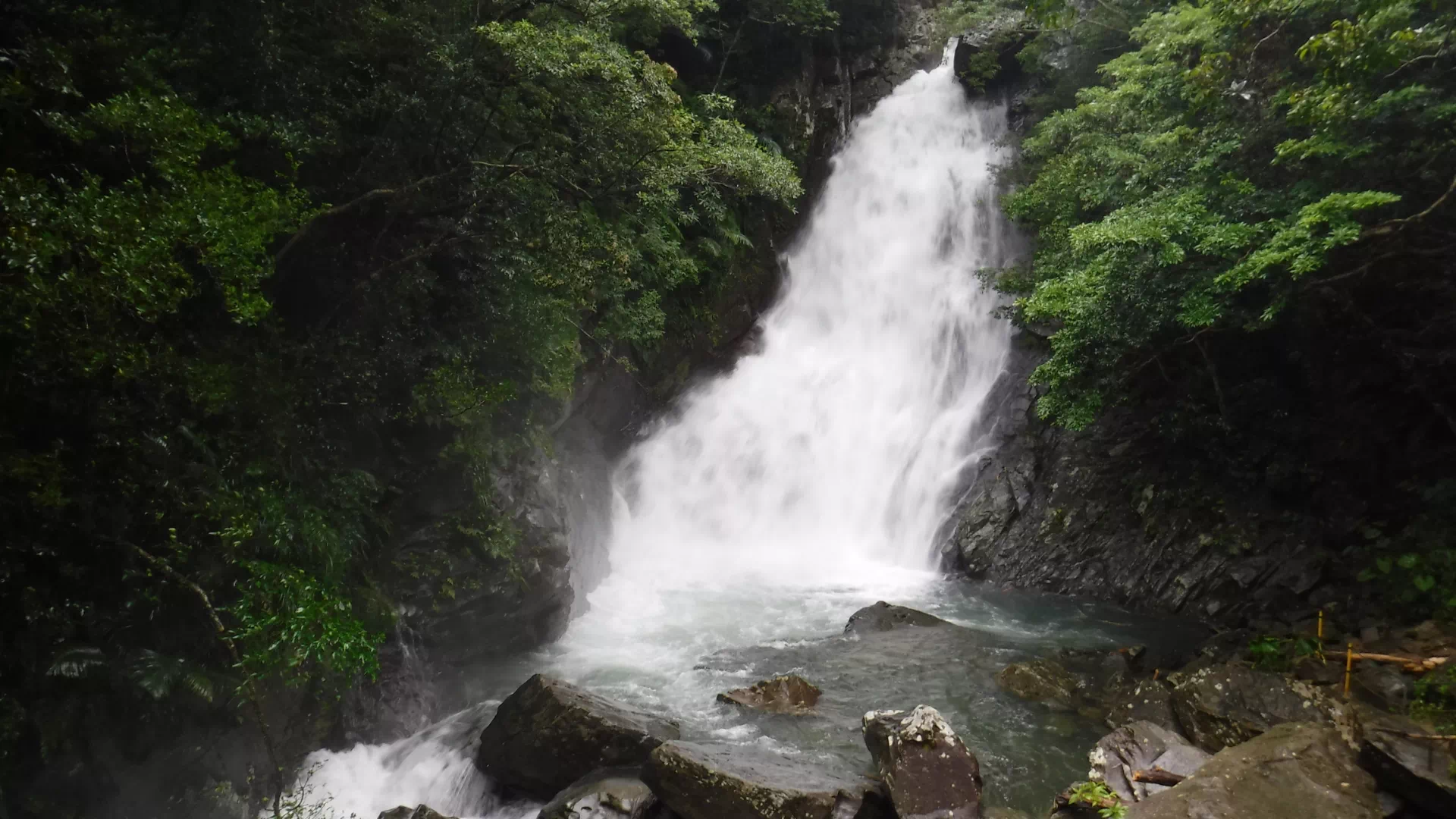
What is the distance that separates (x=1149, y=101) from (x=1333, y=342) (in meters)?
4.66

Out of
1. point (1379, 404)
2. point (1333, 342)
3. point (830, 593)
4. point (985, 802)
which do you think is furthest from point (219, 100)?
point (1379, 404)

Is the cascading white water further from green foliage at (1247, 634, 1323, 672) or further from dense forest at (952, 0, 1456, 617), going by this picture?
green foliage at (1247, 634, 1323, 672)

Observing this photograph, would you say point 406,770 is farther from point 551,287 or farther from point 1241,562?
point 1241,562

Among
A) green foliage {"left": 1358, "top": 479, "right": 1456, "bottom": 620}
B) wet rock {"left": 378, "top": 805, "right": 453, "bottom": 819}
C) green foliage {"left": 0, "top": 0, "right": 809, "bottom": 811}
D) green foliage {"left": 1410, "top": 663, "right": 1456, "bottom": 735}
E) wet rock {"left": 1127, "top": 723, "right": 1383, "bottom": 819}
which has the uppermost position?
green foliage {"left": 0, "top": 0, "right": 809, "bottom": 811}

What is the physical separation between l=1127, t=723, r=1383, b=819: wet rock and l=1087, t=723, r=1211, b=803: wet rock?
266 mm

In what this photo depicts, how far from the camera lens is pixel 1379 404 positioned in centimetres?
1012

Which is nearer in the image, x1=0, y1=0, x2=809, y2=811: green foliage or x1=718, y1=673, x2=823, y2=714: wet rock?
x1=0, y1=0, x2=809, y2=811: green foliage

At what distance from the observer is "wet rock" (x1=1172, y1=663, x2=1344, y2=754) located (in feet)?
19.8

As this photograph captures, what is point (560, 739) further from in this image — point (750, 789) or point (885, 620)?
point (885, 620)

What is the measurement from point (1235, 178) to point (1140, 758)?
7897 mm

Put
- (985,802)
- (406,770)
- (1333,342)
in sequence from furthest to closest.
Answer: (1333,342)
(406,770)
(985,802)

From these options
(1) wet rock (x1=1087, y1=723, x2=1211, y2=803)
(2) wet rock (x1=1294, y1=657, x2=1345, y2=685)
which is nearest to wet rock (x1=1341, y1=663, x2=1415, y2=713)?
(2) wet rock (x1=1294, y1=657, x2=1345, y2=685)

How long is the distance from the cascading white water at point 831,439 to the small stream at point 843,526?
0.05m

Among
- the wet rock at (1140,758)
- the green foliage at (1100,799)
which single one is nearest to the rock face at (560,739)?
the green foliage at (1100,799)
